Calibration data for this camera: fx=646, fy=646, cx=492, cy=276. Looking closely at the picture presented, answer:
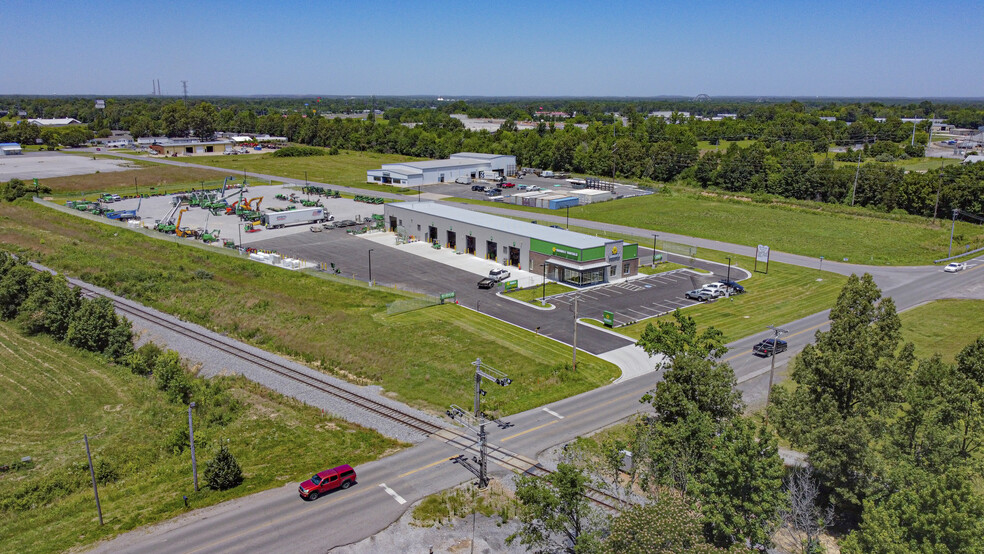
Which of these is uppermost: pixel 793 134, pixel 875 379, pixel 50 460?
pixel 793 134

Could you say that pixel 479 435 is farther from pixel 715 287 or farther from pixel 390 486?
pixel 715 287

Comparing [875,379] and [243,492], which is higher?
[875,379]

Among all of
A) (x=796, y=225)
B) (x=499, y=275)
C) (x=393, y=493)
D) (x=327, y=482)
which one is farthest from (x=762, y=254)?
(x=327, y=482)

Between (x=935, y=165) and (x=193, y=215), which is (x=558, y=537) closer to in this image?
(x=193, y=215)

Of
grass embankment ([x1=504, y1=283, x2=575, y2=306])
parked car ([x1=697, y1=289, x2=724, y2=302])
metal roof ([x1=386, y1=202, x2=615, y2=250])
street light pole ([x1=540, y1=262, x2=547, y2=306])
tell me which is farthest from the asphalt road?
metal roof ([x1=386, y1=202, x2=615, y2=250])

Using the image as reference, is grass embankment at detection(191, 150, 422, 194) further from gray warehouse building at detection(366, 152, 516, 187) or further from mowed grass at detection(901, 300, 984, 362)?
mowed grass at detection(901, 300, 984, 362)

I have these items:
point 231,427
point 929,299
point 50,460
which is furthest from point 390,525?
point 929,299
